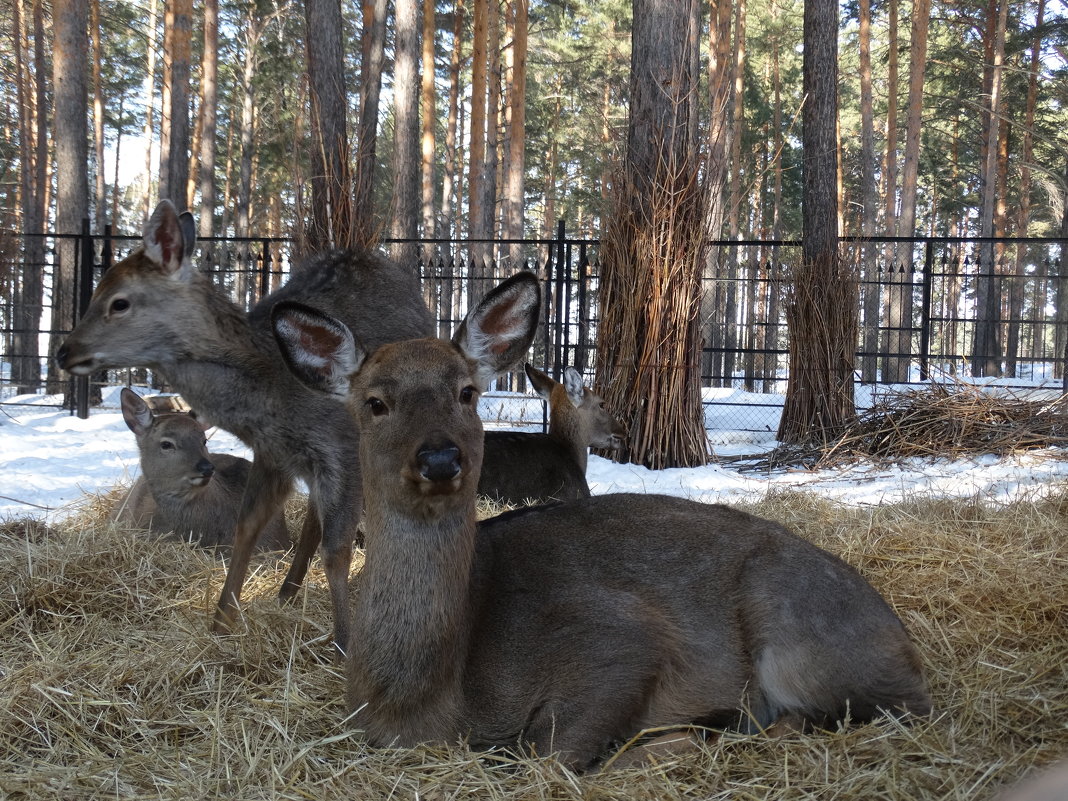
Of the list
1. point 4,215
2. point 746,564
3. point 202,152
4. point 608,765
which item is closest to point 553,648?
point 608,765

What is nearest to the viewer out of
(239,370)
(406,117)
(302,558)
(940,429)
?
(239,370)

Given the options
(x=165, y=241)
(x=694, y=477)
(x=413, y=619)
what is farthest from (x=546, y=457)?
(x=413, y=619)

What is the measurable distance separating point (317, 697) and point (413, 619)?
944mm

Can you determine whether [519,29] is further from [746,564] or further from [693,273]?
[746,564]

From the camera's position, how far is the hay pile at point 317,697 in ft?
9.97

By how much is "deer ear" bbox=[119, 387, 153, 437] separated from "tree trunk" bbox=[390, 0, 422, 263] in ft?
41.5

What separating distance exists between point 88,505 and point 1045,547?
22.5 feet

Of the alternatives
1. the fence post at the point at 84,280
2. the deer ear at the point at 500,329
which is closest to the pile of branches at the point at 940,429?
the deer ear at the point at 500,329

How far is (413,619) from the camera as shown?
10.8 ft

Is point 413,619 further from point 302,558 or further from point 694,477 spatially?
point 694,477

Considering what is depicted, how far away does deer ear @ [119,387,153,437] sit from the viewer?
7.15 metres

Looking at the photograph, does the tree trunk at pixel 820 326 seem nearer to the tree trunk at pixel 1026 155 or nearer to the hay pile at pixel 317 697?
the hay pile at pixel 317 697

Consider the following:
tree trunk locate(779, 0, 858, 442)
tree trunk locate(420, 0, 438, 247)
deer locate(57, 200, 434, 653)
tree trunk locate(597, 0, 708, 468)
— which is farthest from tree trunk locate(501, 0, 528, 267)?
deer locate(57, 200, 434, 653)

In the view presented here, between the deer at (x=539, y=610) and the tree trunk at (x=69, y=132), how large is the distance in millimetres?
14695
